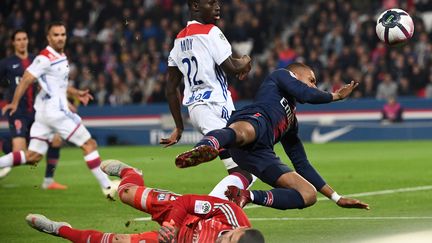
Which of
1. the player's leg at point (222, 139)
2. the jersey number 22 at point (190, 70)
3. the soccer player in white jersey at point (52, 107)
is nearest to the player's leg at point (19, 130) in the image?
the soccer player in white jersey at point (52, 107)

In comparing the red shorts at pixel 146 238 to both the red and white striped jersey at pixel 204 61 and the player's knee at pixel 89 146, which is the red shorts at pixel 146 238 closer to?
the red and white striped jersey at pixel 204 61

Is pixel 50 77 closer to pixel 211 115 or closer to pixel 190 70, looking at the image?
pixel 190 70

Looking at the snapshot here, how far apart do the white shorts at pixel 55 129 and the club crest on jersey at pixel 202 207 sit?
691 cm

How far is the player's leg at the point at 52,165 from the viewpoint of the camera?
1605 centimetres

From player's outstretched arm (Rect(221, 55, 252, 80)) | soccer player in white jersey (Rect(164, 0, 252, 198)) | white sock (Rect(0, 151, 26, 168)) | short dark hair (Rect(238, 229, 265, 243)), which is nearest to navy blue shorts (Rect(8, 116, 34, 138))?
white sock (Rect(0, 151, 26, 168))

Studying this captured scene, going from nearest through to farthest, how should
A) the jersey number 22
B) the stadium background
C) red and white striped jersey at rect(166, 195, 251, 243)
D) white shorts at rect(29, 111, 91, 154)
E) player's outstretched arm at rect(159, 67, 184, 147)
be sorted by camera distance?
red and white striped jersey at rect(166, 195, 251, 243)
the jersey number 22
player's outstretched arm at rect(159, 67, 184, 147)
white shorts at rect(29, 111, 91, 154)
the stadium background

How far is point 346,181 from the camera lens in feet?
52.7

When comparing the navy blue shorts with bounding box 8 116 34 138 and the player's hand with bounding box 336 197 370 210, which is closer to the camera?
the player's hand with bounding box 336 197 370 210

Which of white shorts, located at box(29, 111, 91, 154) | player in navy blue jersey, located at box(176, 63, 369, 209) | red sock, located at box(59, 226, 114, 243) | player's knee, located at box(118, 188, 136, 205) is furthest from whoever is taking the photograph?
white shorts, located at box(29, 111, 91, 154)

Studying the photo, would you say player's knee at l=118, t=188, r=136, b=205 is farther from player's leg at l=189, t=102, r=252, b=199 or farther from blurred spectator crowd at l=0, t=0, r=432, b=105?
blurred spectator crowd at l=0, t=0, r=432, b=105

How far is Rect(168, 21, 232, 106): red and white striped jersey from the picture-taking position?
409 inches

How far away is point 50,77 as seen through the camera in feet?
49.0

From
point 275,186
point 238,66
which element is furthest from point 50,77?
point 275,186

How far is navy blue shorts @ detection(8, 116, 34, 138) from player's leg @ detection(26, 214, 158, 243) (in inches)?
289
